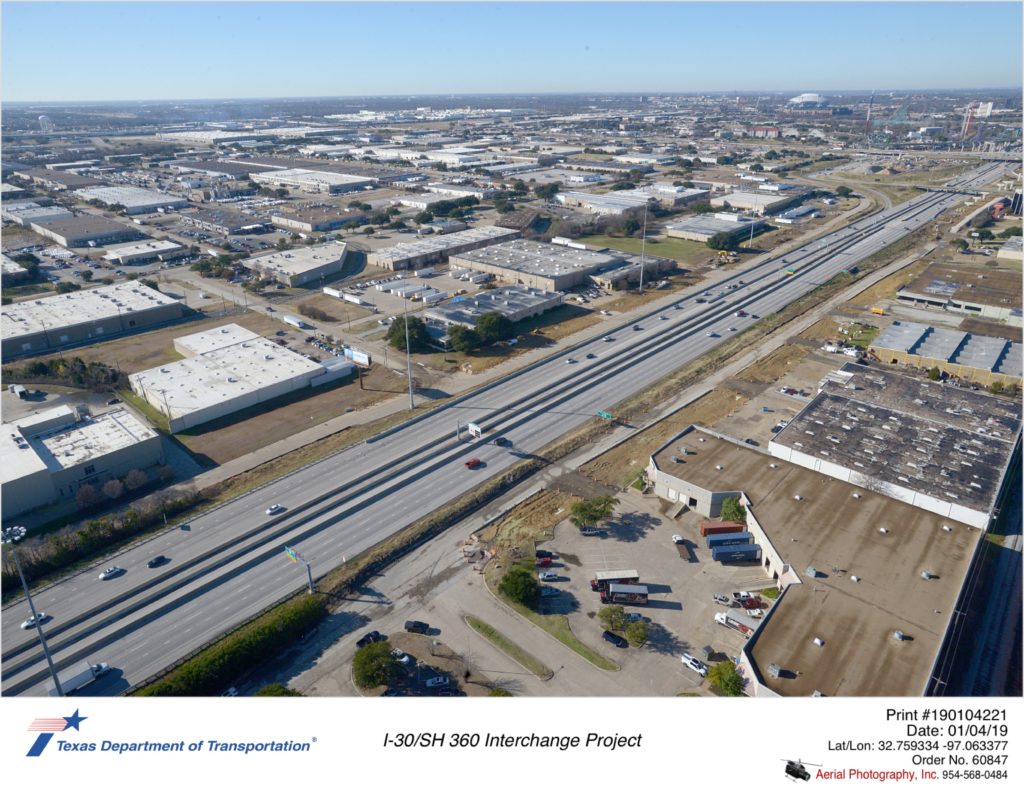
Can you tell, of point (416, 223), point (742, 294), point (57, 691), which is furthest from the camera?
point (416, 223)

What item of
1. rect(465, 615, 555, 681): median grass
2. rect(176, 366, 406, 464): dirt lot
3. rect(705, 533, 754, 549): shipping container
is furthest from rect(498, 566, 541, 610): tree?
rect(176, 366, 406, 464): dirt lot

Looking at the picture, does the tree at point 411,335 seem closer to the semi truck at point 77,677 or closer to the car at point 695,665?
the semi truck at point 77,677

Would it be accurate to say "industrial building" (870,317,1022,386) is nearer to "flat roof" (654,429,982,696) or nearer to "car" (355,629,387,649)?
"flat roof" (654,429,982,696)

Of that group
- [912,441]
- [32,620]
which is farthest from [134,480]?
[912,441]

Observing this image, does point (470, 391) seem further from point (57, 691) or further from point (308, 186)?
point (308, 186)

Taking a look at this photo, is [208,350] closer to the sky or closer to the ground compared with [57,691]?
closer to the sky
